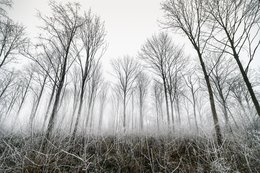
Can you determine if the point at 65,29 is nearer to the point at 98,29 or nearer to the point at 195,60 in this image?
the point at 98,29

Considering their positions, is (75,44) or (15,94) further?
(15,94)

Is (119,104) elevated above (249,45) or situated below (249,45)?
above

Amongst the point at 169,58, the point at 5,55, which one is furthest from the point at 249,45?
the point at 5,55

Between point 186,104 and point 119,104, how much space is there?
13.2 metres

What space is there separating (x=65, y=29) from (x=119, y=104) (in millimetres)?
18060

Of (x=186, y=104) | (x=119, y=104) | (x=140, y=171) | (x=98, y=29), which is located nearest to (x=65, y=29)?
(x=98, y=29)

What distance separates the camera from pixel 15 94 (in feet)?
58.0

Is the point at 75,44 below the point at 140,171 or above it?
above

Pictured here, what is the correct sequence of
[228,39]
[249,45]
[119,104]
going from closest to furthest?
[249,45] → [228,39] → [119,104]

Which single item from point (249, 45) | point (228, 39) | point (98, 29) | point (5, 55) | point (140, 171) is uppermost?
point (5, 55)

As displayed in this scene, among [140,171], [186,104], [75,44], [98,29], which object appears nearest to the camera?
[140,171]

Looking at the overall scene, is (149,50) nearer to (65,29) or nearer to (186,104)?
(65,29)

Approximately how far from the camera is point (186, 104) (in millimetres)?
24484

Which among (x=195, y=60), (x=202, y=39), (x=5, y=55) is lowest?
(x=202, y=39)
